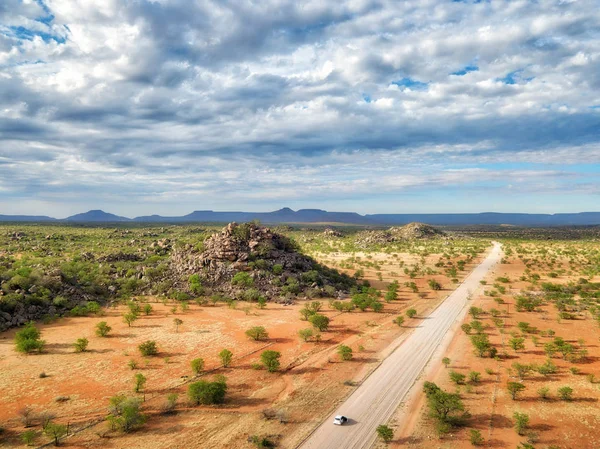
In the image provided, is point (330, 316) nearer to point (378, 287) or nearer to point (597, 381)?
point (378, 287)

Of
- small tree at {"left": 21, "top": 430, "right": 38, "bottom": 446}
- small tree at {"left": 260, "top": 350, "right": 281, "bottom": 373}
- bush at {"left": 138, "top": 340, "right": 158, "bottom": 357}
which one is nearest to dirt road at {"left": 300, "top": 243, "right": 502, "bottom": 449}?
small tree at {"left": 260, "top": 350, "right": 281, "bottom": 373}

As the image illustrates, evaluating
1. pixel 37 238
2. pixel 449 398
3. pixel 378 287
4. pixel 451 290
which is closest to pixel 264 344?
pixel 449 398

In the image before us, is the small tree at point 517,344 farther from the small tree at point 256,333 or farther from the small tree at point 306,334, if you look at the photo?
the small tree at point 256,333

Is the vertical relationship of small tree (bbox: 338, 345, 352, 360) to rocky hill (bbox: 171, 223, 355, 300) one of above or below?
below

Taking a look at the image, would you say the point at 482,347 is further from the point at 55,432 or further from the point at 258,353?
the point at 55,432

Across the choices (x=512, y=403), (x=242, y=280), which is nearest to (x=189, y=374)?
(x=512, y=403)

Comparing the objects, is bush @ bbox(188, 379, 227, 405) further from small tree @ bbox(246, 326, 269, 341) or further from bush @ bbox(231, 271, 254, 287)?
bush @ bbox(231, 271, 254, 287)
